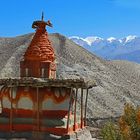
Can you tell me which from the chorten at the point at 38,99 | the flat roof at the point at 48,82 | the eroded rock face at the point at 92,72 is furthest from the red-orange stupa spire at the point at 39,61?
the eroded rock face at the point at 92,72

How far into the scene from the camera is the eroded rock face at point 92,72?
2692 inches

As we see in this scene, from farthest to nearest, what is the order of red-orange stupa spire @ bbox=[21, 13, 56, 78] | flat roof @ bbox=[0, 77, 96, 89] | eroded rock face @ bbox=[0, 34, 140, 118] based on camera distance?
1. eroded rock face @ bbox=[0, 34, 140, 118]
2. red-orange stupa spire @ bbox=[21, 13, 56, 78]
3. flat roof @ bbox=[0, 77, 96, 89]

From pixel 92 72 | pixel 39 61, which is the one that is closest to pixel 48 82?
pixel 39 61

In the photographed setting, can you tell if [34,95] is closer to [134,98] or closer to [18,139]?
[18,139]

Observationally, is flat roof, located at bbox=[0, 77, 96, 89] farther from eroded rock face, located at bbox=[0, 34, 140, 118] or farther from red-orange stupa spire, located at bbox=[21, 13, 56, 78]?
eroded rock face, located at bbox=[0, 34, 140, 118]

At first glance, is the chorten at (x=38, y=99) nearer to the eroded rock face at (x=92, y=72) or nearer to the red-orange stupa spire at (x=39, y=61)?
the red-orange stupa spire at (x=39, y=61)

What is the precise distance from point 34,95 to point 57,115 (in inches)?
49.3

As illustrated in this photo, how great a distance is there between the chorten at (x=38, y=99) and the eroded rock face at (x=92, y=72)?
41450 millimetres

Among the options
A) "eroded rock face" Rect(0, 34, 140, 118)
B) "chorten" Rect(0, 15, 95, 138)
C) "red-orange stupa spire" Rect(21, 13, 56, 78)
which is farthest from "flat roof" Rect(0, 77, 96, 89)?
"eroded rock face" Rect(0, 34, 140, 118)

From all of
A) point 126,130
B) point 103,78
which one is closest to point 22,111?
point 126,130

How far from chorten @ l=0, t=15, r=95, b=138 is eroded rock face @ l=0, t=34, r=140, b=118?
4145 centimetres

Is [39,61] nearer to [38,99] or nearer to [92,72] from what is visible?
[38,99]

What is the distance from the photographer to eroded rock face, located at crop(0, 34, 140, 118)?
6838 cm

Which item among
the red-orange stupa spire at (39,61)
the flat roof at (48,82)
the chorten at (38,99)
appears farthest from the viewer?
the red-orange stupa spire at (39,61)
